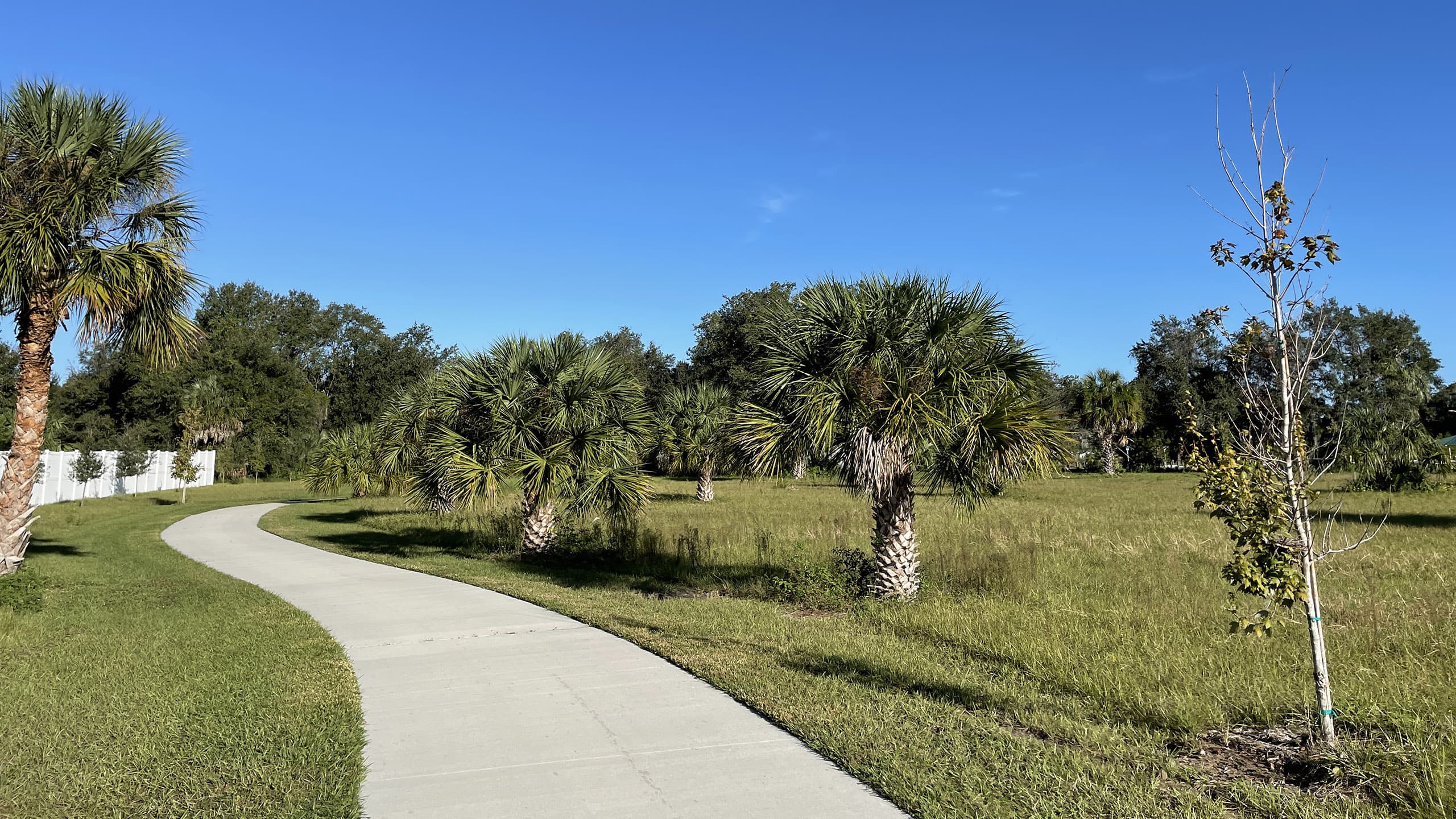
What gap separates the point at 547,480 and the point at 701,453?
20159mm

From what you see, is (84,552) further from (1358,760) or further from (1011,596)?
(1358,760)

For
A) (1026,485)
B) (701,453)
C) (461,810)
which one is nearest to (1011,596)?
(461,810)

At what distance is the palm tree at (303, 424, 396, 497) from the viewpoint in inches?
1243

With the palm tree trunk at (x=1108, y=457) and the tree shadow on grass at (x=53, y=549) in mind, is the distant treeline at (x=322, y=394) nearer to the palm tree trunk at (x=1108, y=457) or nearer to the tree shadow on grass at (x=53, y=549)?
the palm tree trunk at (x=1108, y=457)

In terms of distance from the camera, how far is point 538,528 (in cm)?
1525

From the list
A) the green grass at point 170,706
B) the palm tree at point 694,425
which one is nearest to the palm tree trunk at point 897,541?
the green grass at point 170,706

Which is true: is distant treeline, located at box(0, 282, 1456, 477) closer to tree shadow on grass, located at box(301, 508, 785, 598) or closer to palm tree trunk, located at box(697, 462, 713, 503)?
palm tree trunk, located at box(697, 462, 713, 503)

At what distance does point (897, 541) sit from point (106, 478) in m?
41.8

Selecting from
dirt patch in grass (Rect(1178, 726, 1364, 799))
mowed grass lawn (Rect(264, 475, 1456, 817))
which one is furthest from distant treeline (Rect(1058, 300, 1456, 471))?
dirt patch in grass (Rect(1178, 726, 1364, 799))

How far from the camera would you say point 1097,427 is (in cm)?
5606

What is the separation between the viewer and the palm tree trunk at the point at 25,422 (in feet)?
37.3

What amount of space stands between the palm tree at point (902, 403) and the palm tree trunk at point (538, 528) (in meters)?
6.30

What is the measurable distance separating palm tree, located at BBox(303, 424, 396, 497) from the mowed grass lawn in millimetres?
16477

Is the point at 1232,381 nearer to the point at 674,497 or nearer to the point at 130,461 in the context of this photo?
the point at 674,497
